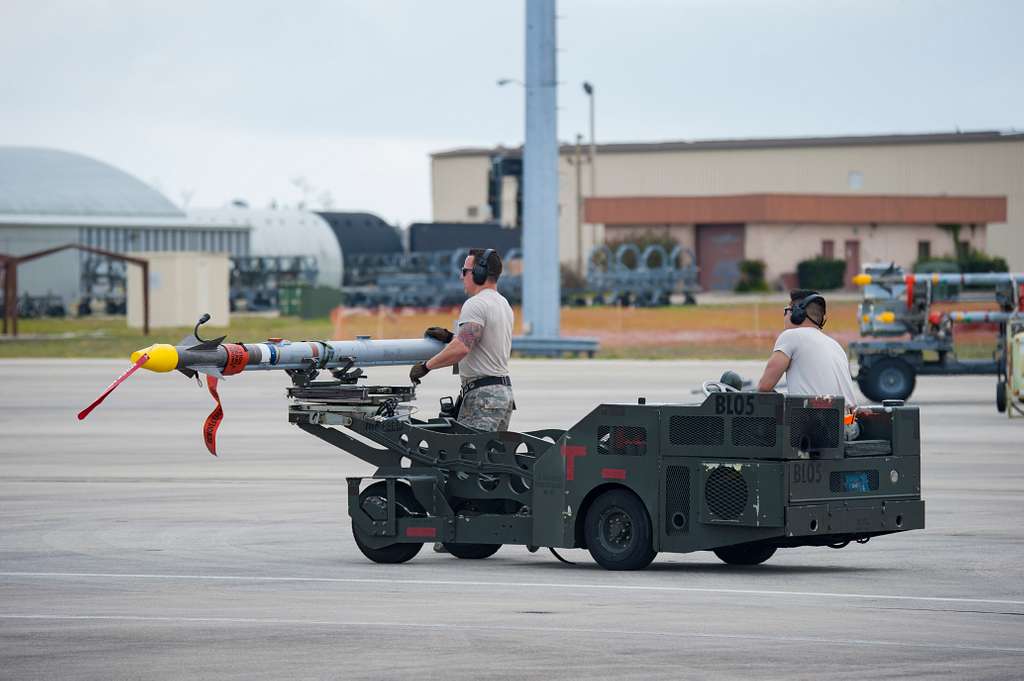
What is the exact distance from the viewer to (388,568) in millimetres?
11922

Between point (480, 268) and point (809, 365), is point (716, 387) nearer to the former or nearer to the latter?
point (809, 365)

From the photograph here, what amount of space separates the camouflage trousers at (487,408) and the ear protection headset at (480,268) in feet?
2.39

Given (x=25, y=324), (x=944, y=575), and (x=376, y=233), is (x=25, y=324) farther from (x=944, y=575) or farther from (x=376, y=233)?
(x=944, y=575)

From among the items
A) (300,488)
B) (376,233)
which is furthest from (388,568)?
(376,233)

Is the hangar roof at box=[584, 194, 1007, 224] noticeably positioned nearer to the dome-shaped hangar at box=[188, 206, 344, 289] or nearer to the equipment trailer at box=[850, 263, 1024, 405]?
the dome-shaped hangar at box=[188, 206, 344, 289]

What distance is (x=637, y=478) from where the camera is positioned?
11.3 meters

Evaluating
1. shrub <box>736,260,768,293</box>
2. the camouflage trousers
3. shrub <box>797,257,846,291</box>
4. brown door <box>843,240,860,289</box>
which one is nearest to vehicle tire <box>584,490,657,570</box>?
the camouflage trousers

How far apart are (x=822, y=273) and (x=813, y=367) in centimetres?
7750

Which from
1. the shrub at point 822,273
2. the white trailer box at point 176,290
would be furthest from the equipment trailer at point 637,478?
the shrub at point 822,273

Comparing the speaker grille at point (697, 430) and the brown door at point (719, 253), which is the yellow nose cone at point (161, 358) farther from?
the brown door at point (719, 253)

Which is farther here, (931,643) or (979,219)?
(979,219)

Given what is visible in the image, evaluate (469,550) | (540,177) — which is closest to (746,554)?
(469,550)

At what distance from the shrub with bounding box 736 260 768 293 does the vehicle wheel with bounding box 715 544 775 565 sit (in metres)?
75.1

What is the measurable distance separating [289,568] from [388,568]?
64 centimetres
